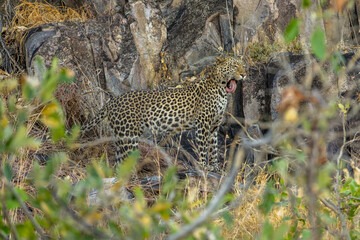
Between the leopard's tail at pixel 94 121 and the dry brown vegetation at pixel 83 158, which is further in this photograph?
the leopard's tail at pixel 94 121

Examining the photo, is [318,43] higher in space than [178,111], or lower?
higher

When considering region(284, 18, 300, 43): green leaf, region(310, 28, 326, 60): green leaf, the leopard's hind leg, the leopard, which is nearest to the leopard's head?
the leopard

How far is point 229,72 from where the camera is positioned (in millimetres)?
7832

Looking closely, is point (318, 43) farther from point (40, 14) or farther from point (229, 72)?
point (40, 14)

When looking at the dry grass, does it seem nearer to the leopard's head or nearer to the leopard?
the leopard

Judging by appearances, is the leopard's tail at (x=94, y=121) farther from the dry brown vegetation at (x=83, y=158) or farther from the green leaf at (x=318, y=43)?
the green leaf at (x=318, y=43)

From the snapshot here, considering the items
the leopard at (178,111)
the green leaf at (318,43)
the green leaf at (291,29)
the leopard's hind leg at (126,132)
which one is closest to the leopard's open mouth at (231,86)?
the leopard at (178,111)

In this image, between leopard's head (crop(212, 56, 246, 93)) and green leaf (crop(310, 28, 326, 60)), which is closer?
green leaf (crop(310, 28, 326, 60))

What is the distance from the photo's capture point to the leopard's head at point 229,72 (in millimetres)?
7805

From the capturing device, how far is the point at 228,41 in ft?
30.0

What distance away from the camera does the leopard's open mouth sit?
7.92m

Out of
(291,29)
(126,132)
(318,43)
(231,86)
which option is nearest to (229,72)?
(231,86)

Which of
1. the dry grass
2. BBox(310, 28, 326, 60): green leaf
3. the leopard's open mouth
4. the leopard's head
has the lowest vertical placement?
the leopard's open mouth

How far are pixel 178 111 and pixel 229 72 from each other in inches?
38.1
